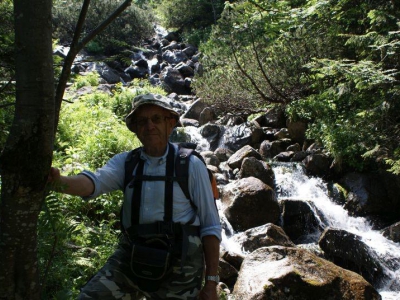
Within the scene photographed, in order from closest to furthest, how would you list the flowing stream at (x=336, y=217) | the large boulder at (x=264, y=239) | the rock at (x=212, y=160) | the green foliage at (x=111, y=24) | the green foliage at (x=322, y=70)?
the large boulder at (x=264, y=239)
the flowing stream at (x=336, y=217)
the green foliage at (x=322, y=70)
the rock at (x=212, y=160)
the green foliage at (x=111, y=24)

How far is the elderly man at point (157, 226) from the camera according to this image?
2.37 meters

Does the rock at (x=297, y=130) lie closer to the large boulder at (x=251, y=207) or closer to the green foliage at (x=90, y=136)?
the large boulder at (x=251, y=207)

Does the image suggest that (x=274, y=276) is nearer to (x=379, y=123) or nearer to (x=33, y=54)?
(x=33, y=54)

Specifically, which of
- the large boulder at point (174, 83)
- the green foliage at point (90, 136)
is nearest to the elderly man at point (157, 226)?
the green foliage at point (90, 136)

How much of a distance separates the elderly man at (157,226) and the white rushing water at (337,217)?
18.0 ft

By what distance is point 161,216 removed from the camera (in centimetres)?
240

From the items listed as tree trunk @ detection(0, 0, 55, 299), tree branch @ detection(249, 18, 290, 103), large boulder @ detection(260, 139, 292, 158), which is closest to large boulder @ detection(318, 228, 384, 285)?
large boulder @ detection(260, 139, 292, 158)

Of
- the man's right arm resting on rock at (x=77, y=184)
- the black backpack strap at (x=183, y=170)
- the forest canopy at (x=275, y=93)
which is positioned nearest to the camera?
the man's right arm resting on rock at (x=77, y=184)

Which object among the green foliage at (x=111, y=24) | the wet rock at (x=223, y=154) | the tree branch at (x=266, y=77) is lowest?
the wet rock at (x=223, y=154)

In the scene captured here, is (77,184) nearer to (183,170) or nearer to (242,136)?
(183,170)

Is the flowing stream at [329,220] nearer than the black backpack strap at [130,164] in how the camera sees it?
No

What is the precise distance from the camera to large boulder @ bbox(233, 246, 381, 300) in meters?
4.37

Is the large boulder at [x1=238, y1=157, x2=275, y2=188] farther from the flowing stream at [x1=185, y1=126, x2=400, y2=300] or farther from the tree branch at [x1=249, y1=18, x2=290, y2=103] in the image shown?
the tree branch at [x1=249, y1=18, x2=290, y2=103]

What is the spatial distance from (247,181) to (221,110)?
23.2ft
